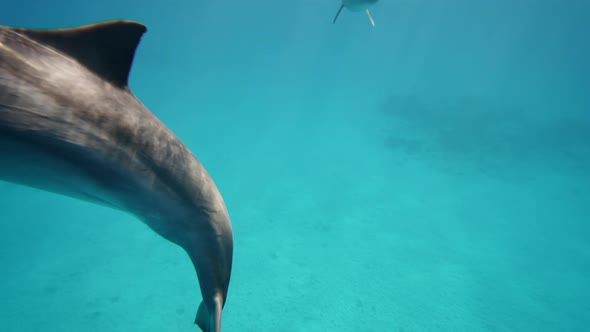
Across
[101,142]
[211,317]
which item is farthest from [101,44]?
[211,317]

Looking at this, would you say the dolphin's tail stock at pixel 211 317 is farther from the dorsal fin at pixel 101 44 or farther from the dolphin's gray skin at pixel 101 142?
the dorsal fin at pixel 101 44

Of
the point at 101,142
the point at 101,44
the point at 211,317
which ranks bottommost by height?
the point at 211,317

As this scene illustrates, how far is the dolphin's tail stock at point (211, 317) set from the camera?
207 centimetres

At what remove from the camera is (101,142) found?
1519 millimetres

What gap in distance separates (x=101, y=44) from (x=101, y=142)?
2.10 ft

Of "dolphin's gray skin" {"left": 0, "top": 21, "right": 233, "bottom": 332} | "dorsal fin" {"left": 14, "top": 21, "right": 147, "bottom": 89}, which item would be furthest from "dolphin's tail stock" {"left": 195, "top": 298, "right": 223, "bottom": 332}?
"dorsal fin" {"left": 14, "top": 21, "right": 147, "bottom": 89}

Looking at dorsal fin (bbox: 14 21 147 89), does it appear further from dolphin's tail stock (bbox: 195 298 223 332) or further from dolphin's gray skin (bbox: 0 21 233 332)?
dolphin's tail stock (bbox: 195 298 223 332)

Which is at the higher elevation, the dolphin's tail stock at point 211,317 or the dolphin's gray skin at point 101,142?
the dolphin's gray skin at point 101,142

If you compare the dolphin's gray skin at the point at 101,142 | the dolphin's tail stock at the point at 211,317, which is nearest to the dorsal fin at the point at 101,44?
the dolphin's gray skin at the point at 101,142

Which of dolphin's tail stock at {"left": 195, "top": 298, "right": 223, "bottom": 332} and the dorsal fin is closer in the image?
the dorsal fin

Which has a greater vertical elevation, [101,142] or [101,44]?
[101,44]

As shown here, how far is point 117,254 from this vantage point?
8109 millimetres

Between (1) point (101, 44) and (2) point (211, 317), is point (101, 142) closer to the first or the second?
(1) point (101, 44)

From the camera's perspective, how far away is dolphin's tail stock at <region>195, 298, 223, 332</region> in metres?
2.07
